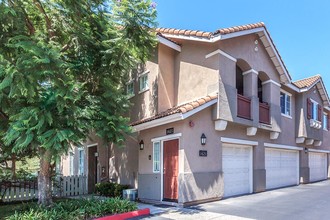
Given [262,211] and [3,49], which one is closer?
[3,49]

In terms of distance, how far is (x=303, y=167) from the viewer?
21562mm

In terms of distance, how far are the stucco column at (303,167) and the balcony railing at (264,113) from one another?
6935mm

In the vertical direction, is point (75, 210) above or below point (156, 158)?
below

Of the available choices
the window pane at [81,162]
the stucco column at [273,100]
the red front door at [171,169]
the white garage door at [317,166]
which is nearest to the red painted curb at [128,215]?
the red front door at [171,169]

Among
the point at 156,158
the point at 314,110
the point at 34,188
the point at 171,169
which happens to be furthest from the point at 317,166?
the point at 34,188

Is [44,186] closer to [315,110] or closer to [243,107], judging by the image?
[243,107]

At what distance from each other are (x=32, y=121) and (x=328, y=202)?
12003 millimetres

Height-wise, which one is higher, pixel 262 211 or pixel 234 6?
pixel 234 6

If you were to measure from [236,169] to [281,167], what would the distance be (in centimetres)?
598

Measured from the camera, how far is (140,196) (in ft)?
46.5

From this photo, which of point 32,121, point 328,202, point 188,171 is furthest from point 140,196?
point 328,202

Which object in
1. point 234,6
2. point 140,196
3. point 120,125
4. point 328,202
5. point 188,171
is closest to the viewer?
point 120,125

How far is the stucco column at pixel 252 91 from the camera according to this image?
594 inches

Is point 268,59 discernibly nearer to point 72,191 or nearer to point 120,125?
point 120,125
